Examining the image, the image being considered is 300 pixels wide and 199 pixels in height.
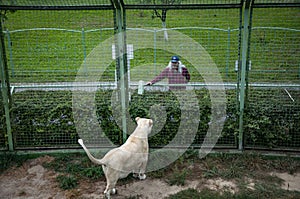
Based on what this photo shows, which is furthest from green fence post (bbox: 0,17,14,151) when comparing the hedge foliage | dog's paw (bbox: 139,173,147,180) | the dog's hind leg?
dog's paw (bbox: 139,173,147,180)

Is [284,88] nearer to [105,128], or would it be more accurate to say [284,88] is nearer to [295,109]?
[295,109]

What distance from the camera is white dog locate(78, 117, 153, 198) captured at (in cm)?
489

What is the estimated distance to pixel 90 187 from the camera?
534cm

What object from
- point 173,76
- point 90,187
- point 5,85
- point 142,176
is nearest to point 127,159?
point 142,176

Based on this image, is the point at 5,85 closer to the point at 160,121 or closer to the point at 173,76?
the point at 160,121

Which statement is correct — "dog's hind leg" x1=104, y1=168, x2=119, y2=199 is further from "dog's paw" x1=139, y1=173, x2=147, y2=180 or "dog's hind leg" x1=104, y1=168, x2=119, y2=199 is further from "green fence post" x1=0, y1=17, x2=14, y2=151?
"green fence post" x1=0, y1=17, x2=14, y2=151

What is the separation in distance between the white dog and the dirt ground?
24 centimetres

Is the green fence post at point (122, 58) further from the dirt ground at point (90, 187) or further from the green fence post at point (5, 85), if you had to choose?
the green fence post at point (5, 85)

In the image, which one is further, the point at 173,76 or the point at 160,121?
the point at 173,76

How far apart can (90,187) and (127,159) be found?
836 mm

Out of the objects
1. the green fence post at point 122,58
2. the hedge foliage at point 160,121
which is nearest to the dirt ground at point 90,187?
the hedge foliage at point 160,121

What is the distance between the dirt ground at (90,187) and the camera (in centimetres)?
516

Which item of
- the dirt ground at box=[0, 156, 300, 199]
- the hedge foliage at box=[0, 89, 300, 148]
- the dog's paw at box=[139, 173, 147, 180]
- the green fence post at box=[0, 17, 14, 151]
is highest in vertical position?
the green fence post at box=[0, 17, 14, 151]

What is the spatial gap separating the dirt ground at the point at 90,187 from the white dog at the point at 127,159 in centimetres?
24
